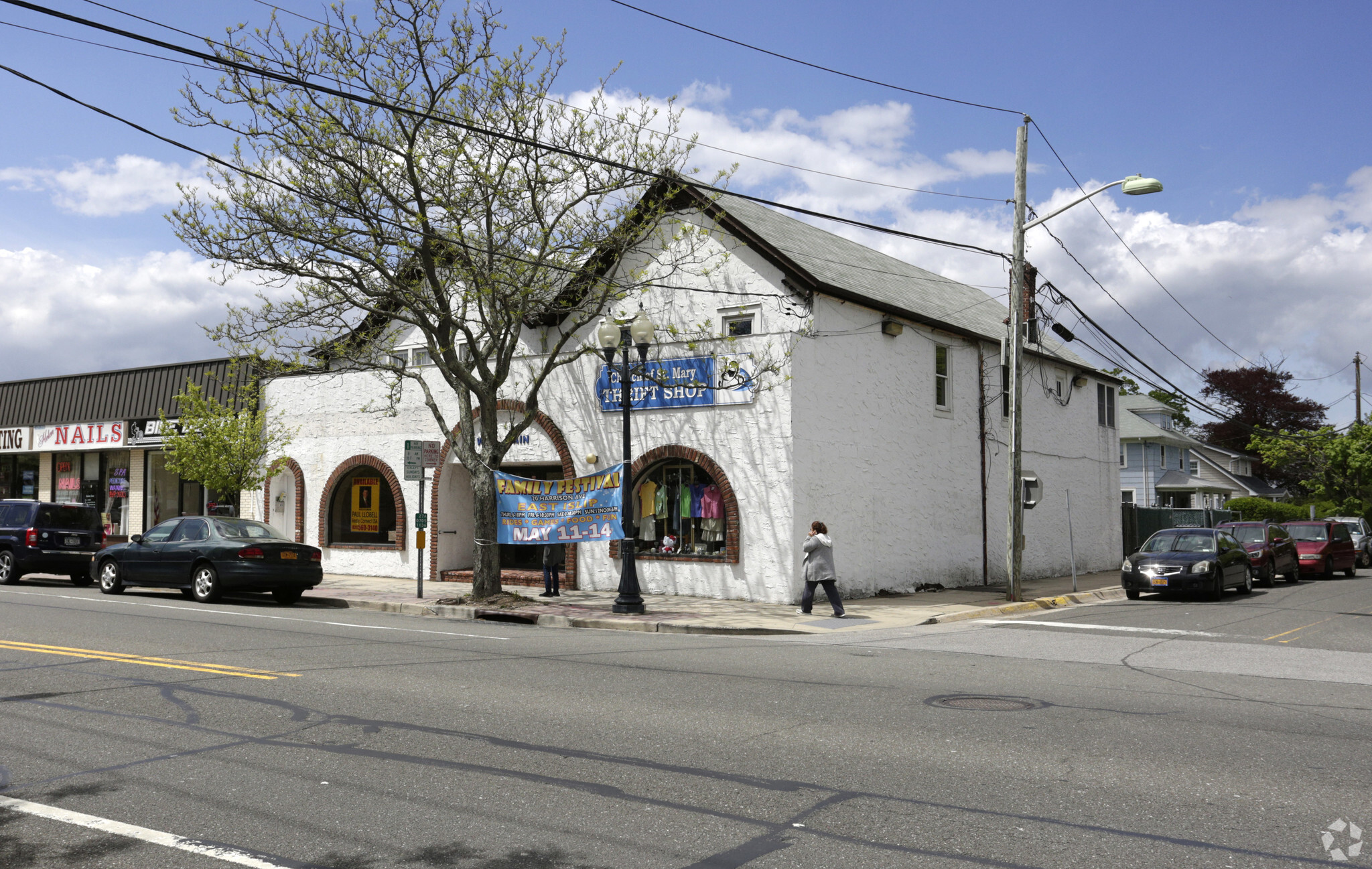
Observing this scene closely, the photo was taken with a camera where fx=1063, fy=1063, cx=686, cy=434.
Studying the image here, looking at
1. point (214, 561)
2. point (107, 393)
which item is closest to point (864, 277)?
point (214, 561)

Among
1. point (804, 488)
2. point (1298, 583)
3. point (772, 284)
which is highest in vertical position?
point (772, 284)

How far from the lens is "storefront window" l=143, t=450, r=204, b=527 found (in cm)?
2997

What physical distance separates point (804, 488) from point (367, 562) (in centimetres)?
1117

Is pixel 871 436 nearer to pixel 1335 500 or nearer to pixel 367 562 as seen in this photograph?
pixel 367 562

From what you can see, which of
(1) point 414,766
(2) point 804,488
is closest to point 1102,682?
(1) point 414,766

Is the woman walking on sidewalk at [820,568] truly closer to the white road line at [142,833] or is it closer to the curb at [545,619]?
the curb at [545,619]

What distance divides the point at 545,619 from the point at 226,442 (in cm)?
1131

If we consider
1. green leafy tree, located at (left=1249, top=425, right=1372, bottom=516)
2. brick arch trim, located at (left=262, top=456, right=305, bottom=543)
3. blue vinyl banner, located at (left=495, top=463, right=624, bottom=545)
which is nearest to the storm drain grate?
blue vinyl banner, located at (left=495, top=463, right=624, bottom=545)

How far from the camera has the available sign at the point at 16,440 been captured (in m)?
32.1

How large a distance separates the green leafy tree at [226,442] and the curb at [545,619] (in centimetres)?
642

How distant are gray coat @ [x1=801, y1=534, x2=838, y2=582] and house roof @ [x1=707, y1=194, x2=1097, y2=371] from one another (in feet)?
15.8

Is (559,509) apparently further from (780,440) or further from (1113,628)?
(1113,628)

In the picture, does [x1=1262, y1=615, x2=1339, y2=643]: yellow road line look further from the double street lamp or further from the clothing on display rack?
the clothing on display rack

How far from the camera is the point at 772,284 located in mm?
19812
